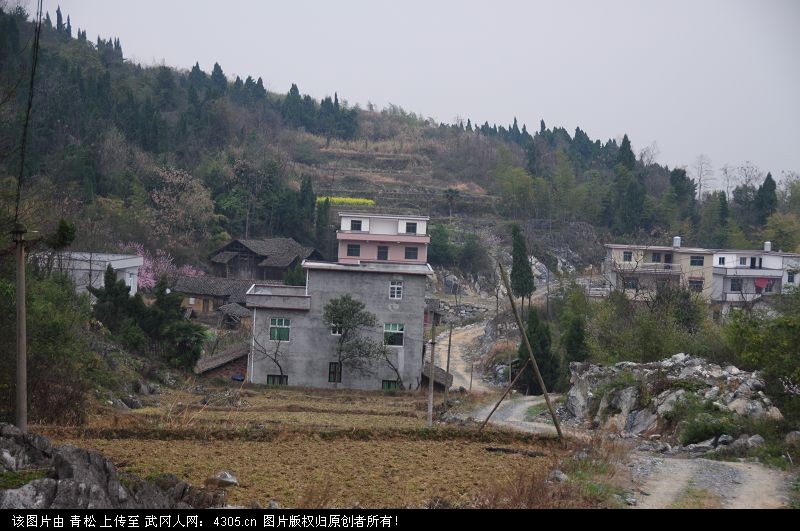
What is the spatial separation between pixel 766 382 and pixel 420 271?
45.8ft

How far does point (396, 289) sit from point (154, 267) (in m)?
17.3

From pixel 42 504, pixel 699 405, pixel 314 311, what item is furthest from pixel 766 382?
pixel 314 311

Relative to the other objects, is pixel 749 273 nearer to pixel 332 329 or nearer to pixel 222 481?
pixel 332 329

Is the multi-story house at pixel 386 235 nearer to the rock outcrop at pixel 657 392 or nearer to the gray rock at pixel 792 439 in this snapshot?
the rock outcrop at pixel 657 392

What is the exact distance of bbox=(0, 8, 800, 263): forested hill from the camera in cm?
4203

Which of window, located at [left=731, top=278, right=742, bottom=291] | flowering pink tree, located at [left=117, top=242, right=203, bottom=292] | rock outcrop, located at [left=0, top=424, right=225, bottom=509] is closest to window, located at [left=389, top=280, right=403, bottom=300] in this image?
flowering pink tree, located at [left=117, top=242, right=203, bottom=292]

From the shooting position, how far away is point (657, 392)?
1608 cm

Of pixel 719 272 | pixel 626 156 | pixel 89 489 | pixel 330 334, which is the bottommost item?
pixel 330 334

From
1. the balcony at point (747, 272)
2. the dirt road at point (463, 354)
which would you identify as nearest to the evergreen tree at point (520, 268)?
the dirt road at point (463, 354)

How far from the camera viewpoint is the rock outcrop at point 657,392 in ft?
45.1

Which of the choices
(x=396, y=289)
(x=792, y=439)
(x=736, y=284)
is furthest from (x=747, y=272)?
(x=792, y=439)

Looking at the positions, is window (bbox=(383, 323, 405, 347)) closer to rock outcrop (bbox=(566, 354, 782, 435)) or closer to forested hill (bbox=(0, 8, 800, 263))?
rock outcrop (bbox=(566, 354, 782, 435))

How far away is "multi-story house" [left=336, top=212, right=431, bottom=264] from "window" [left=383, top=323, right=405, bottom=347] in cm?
1432

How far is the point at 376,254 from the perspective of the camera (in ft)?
134
